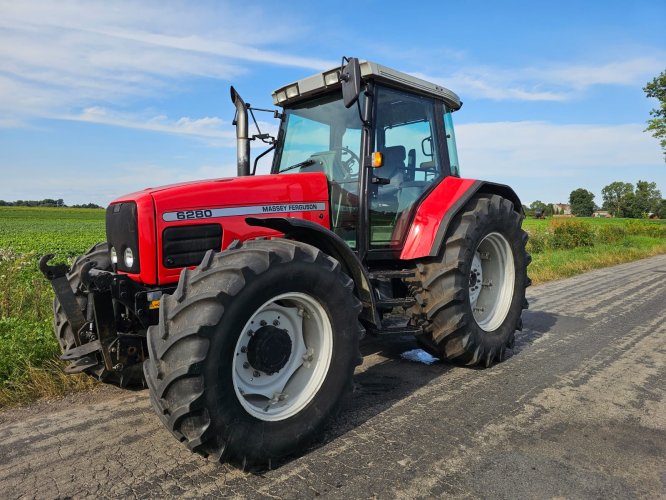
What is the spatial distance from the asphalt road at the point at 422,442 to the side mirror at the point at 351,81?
2009mm

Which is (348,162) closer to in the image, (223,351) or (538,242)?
(223,351)

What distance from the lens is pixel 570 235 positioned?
19.0 metres

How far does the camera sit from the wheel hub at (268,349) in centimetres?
263

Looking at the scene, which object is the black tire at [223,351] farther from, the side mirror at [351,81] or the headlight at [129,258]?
the side mirror at [351,81]

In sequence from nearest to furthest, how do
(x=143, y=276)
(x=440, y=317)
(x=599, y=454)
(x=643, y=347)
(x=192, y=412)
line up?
(x=192, y=412)
(x=599, y=454)
(x=143, y=276)
(x=440, y=317)
(x=643, y=347)

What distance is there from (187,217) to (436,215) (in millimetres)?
2017

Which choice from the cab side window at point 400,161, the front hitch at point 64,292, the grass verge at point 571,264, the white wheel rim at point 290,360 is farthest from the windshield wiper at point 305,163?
the grass verge at point 571,264

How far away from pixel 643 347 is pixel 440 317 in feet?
7.91

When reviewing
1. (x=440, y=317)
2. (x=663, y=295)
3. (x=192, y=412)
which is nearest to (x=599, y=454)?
(x=440, y=317)

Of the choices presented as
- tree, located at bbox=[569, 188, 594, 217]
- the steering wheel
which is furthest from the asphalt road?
tree, located at bbox=[569, 188, 594, 217]

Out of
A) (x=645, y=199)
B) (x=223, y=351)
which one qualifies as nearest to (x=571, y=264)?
(x=223, y=351)

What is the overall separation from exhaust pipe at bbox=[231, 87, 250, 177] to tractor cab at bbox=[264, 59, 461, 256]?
12.7 inches

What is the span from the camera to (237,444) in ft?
7.66

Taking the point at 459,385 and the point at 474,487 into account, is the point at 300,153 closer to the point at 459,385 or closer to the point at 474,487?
the point at 459,385
